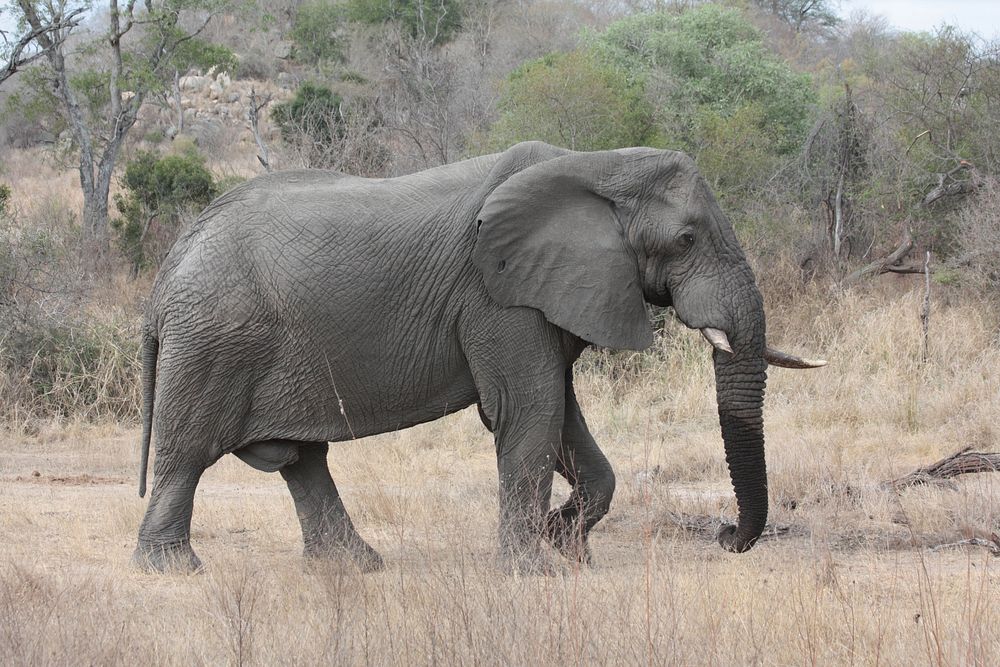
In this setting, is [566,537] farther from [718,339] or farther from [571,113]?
[571,113]

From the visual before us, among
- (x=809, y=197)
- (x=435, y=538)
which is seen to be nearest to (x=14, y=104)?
(x=809, y=197)

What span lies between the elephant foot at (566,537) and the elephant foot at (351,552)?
96 centimetres

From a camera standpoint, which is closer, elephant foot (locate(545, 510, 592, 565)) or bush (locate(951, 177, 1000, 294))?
elephant foot (locate(545, 510, 592, 565))

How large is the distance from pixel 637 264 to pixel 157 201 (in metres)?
17.2

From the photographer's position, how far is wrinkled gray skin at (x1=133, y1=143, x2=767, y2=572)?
5.88 metres

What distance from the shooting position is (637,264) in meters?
6.02

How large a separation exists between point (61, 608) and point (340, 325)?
197cm

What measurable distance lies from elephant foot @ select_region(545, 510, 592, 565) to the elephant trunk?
828 millimetres

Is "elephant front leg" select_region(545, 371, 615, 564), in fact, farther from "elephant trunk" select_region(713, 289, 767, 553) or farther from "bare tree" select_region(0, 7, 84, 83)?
"bare tree" select_region(0, 7, 84, 83)

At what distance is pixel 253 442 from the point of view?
639 cm

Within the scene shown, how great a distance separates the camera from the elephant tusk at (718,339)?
5.66 meters

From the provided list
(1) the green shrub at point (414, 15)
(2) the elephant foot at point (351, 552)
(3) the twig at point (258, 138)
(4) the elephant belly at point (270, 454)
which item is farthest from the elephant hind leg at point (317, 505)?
(1) the green shrub at point (414, 15)

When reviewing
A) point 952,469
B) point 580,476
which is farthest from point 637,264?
point 952,469

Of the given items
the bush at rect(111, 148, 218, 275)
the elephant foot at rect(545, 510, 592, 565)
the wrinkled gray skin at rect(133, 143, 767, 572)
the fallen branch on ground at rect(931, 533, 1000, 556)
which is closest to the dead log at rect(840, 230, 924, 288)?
the fallen branch on ground at rect(931, 533, 1000, 556)
